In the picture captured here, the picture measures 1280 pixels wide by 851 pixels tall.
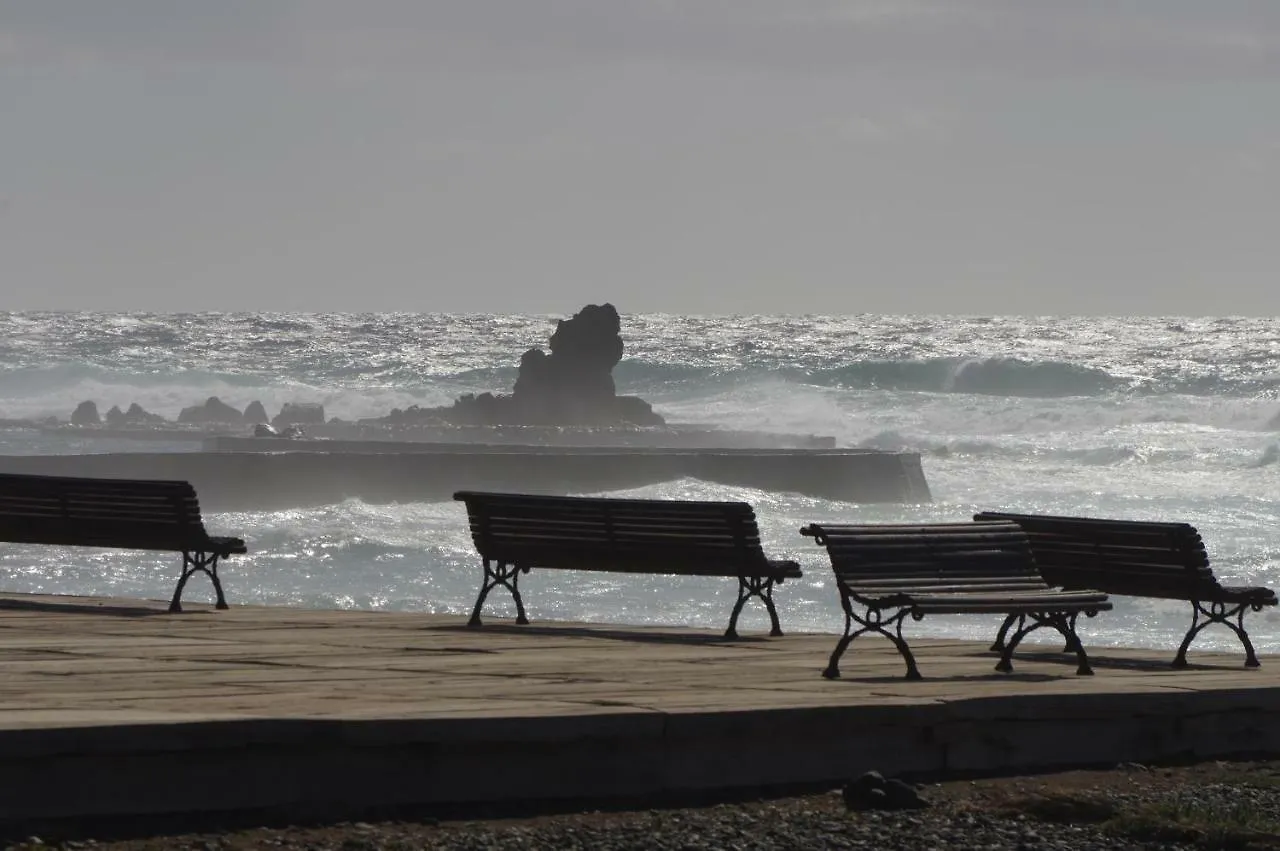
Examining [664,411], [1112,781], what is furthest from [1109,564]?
[664,411]

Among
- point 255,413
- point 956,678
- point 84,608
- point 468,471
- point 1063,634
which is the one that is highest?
point 1063,634

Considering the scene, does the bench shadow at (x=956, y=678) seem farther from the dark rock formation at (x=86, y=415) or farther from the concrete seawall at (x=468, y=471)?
the dark rock formation at (x=86, y=415)

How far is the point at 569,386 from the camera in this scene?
167 ft

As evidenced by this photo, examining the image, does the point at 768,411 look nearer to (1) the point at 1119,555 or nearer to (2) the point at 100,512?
(2) the point at 100,512

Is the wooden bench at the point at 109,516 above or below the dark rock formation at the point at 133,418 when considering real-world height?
above

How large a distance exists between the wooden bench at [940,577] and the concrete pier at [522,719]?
249 mm

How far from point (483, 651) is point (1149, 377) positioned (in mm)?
75007

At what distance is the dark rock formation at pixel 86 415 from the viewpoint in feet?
189

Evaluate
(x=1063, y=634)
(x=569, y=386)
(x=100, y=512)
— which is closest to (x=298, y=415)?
(x=569, y=386)

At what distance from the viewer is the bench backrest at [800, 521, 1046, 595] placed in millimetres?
7891

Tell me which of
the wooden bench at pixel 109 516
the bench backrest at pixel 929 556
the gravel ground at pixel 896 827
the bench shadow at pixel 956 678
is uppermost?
the bench backrest at pixel 929 556

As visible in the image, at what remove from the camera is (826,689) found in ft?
23.6

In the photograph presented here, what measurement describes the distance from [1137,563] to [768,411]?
214ft

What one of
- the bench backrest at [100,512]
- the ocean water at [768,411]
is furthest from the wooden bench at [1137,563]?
the bench backrest at [100,512]
